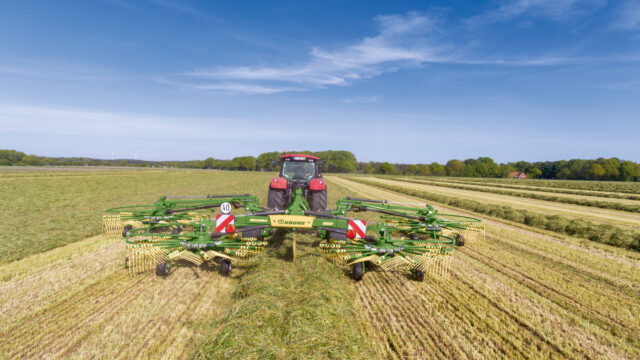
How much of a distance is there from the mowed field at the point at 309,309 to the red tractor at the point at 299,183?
165 cm

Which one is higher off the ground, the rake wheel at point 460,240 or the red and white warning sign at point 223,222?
the red and white warning sign at point 223,222

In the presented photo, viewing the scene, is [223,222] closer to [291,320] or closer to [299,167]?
[291,320]

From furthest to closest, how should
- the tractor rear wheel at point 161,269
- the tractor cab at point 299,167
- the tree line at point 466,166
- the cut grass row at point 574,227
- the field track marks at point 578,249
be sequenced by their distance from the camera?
1. the tree line at point 466,166
2. the tractor cab at point 299,167
3. the cut grass row at point 574,227
4. the field track marks at point 578,249
5. the tractor rear wheel at point 161,269

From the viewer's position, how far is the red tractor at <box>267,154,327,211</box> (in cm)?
735

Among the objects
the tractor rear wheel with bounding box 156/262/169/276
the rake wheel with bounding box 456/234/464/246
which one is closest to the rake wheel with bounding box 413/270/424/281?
the rake wheel with bounding box 456/234/464/246

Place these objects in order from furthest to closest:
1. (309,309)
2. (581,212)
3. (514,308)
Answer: (581,212)
(514,308)
(309,309)

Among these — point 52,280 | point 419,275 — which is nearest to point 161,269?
point 52,280

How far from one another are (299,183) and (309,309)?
5.04 meters

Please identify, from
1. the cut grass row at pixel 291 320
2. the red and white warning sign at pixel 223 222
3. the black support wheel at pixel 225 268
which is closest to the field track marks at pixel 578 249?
the cut grass row at pixel 291 320

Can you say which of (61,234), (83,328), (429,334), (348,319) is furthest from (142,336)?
(61,234)

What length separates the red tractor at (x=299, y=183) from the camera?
289 inches

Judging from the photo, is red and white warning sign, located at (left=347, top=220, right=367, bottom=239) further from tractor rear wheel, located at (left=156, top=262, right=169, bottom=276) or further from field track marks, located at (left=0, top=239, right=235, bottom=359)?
tractor rear wheel, located at (left=156, top=262, right=169, bottom=276)

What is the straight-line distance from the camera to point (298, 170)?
8.51 meters

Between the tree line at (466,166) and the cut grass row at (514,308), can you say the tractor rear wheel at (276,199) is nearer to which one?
the cut grass row at (514,308)
